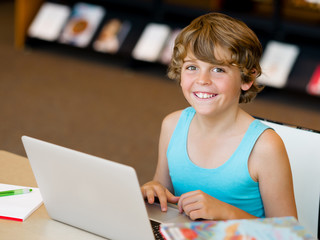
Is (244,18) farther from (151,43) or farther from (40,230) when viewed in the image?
(40,230)

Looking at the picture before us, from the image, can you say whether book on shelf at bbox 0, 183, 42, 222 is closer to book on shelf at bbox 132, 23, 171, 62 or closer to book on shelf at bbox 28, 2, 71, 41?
book on shelf at bbox 132, 23, 171, 62

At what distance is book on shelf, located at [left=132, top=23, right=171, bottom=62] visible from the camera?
5.21m

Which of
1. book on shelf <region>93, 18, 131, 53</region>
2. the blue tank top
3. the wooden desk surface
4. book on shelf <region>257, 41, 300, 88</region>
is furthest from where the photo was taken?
book on shelf <region>93, 18, 131, 53</region>

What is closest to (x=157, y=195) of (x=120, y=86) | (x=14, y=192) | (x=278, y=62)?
→ (x=14, y=192)

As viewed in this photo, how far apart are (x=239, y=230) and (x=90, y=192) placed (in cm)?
36

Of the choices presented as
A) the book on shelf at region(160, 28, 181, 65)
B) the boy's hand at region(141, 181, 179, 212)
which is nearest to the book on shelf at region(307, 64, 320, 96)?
the book on shelf at region(160, 28, 181, 65)

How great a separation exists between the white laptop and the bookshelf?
3.62 m

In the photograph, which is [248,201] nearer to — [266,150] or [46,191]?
[266,150]

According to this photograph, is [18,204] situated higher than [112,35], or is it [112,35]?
[112,35]

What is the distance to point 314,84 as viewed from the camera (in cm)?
A: 460

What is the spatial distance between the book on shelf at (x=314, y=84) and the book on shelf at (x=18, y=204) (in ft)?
11.4

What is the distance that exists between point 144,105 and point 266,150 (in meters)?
2.91

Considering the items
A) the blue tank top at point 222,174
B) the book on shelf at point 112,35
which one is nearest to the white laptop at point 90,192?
the blue tank top at point 222,174

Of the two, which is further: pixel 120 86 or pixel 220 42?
pixel 120 86
